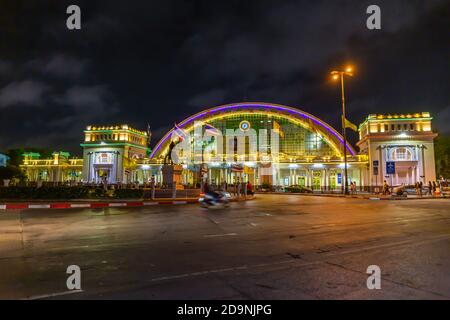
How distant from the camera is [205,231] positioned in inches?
460

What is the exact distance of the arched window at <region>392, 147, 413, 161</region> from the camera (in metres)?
68.4

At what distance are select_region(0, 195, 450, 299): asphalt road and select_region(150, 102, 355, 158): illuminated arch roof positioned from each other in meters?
73.4

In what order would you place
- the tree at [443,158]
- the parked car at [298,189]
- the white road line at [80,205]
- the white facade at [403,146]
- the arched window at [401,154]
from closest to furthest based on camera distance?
the white road line at [80,205] → the parked car at [298,189] → the white facade at [403,146] → the arched window at [401,154] → the tree at [443,158]

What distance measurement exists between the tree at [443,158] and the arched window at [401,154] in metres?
14.6

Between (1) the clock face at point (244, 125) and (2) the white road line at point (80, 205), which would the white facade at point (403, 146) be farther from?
(2) the white road line at point (80, 205)

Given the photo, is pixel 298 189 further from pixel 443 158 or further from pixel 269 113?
pixel 443 158

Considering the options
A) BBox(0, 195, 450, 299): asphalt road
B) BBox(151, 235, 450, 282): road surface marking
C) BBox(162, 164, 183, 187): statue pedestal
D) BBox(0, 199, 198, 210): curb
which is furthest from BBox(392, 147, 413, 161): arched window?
BBox(151, 235, 450, 282): road surface marking

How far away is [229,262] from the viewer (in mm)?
6980

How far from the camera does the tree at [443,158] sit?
76.3m

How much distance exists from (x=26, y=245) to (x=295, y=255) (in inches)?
305

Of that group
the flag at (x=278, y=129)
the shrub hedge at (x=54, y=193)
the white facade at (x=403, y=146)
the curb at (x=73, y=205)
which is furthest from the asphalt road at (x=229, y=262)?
the flag at (x=278, y=129)

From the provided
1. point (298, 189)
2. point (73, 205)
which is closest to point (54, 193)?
point (73, 205)

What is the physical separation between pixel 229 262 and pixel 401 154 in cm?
7331
